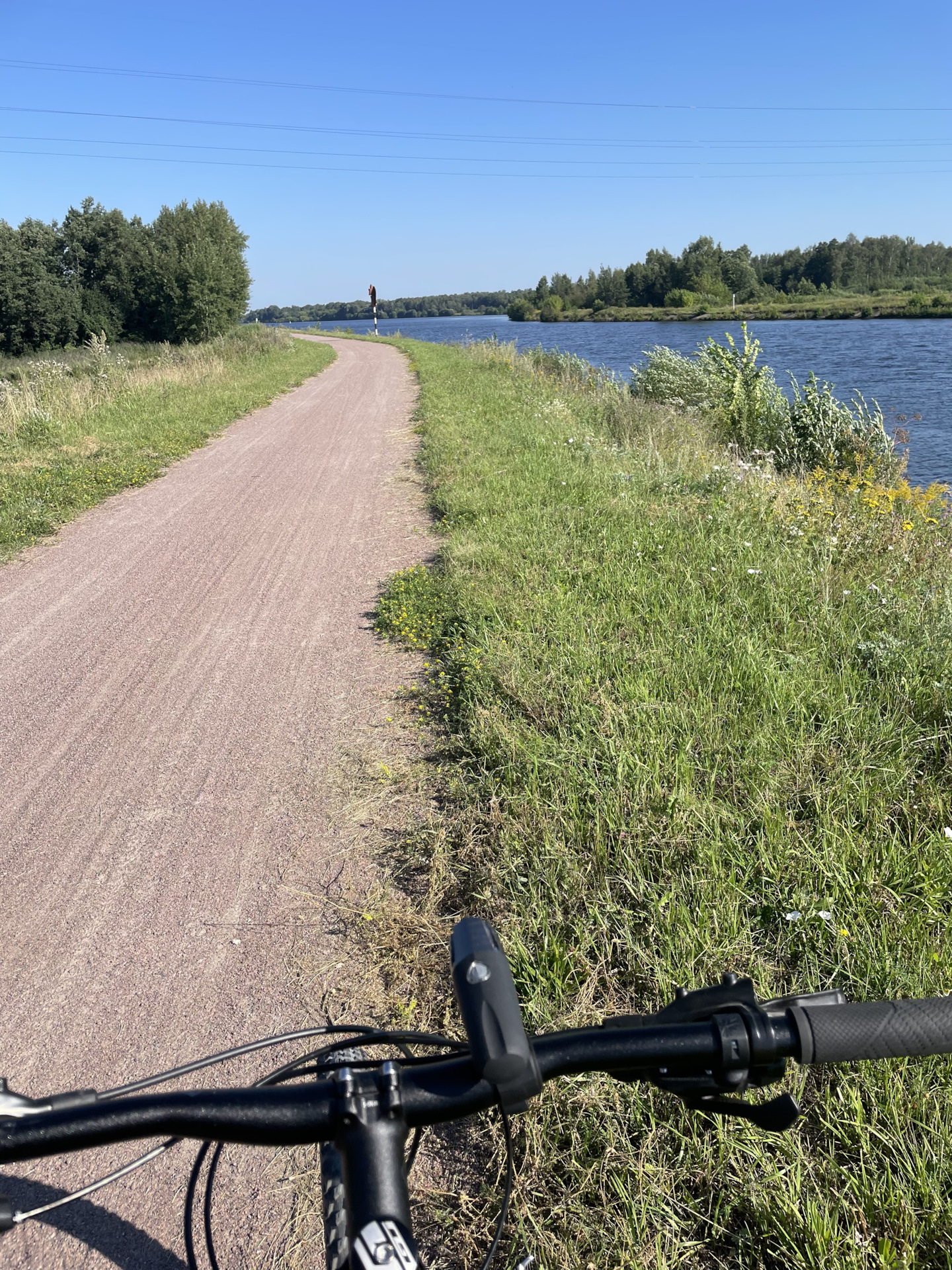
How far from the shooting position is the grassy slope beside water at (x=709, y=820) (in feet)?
5.89

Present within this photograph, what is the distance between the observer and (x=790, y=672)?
12.6 ft

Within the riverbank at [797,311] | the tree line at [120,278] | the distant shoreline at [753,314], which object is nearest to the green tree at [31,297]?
the tree line at [120,278]

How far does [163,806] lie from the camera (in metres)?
3.52

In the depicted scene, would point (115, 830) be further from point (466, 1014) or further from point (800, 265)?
point (800, 265)

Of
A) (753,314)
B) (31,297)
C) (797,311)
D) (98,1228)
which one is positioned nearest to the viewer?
(98,1228)

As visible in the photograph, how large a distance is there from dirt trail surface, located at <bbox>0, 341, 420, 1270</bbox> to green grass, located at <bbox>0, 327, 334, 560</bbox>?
1.10m

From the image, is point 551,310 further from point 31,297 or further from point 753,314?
point 31,297

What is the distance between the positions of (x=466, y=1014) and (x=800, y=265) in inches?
4223

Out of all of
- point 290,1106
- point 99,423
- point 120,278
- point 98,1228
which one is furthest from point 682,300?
point 290,1106

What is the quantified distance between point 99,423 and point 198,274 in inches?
1052

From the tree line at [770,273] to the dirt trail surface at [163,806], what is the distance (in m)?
83.1

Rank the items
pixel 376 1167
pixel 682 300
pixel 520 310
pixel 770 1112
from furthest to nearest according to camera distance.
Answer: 1. pixel 520 310
2. pixel 682 300
3. pixel 770 1112
4. pixel 376 1167

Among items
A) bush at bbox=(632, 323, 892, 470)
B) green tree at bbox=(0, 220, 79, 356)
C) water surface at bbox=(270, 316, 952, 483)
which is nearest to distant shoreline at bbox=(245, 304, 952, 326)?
water surface at bbox=(270, 316, 952, 483)

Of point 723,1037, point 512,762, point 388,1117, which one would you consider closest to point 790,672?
point 512,762
